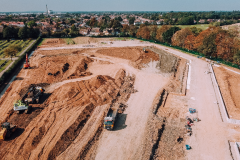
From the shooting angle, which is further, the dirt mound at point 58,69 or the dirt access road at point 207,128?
the dirt mound at point 58,69

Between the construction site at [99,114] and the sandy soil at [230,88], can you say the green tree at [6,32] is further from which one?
the sandy soil at [230,88]

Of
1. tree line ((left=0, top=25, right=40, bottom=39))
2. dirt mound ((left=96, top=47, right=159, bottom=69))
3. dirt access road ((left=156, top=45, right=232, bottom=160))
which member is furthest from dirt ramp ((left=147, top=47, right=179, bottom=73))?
tree line ((left=0, top=25, right=40, bottom=39))

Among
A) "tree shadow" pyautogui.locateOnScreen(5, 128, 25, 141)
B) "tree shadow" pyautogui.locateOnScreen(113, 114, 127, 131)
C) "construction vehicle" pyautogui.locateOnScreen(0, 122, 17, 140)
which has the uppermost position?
"construction vehicle" pyautogui.locateOnScreen(0, 122, 17, 140)

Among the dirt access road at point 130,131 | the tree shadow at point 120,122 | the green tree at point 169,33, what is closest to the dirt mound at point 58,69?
the dirt access road at point 130,131

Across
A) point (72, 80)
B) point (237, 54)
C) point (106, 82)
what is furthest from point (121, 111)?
point (237, 54)

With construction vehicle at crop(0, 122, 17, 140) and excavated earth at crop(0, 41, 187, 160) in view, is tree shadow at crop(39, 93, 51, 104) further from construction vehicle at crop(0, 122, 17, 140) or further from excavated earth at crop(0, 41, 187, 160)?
construction vehicle at crop(0, 122, 17, 140)
